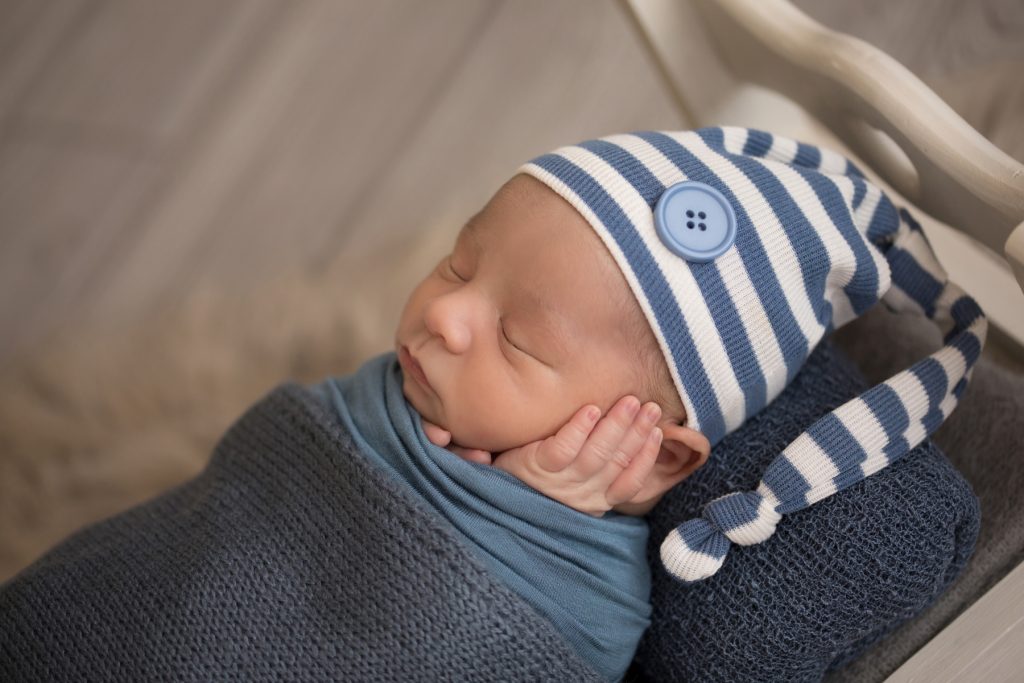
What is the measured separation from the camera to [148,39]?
6.42ft

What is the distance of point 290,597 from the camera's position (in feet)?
2.85

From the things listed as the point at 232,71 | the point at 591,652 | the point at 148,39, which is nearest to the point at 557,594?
the point at 591,652

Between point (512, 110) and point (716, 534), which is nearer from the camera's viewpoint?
point (716, 534)

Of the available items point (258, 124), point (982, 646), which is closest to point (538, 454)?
point (982, 646)

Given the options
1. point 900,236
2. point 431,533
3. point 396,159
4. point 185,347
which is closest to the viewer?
point 431,533

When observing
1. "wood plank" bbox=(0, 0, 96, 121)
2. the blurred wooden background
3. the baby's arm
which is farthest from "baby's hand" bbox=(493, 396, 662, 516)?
"wood plank" bbox=(0, 0, 96, 121)

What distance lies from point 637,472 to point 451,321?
230mm

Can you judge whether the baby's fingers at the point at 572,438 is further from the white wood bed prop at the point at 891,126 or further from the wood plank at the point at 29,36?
the wood plank at the point at 29,36

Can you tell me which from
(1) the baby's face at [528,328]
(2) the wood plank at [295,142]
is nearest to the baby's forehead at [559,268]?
(1) the baby's face at [528,328]

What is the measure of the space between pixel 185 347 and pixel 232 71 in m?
0.68

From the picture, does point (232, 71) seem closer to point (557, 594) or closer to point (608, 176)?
point (608, 176)

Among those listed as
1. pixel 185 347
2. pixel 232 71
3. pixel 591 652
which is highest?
pixel 232 71

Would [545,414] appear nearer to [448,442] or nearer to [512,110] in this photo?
[448,442]

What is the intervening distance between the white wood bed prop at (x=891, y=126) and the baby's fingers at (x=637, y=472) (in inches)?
10.9
